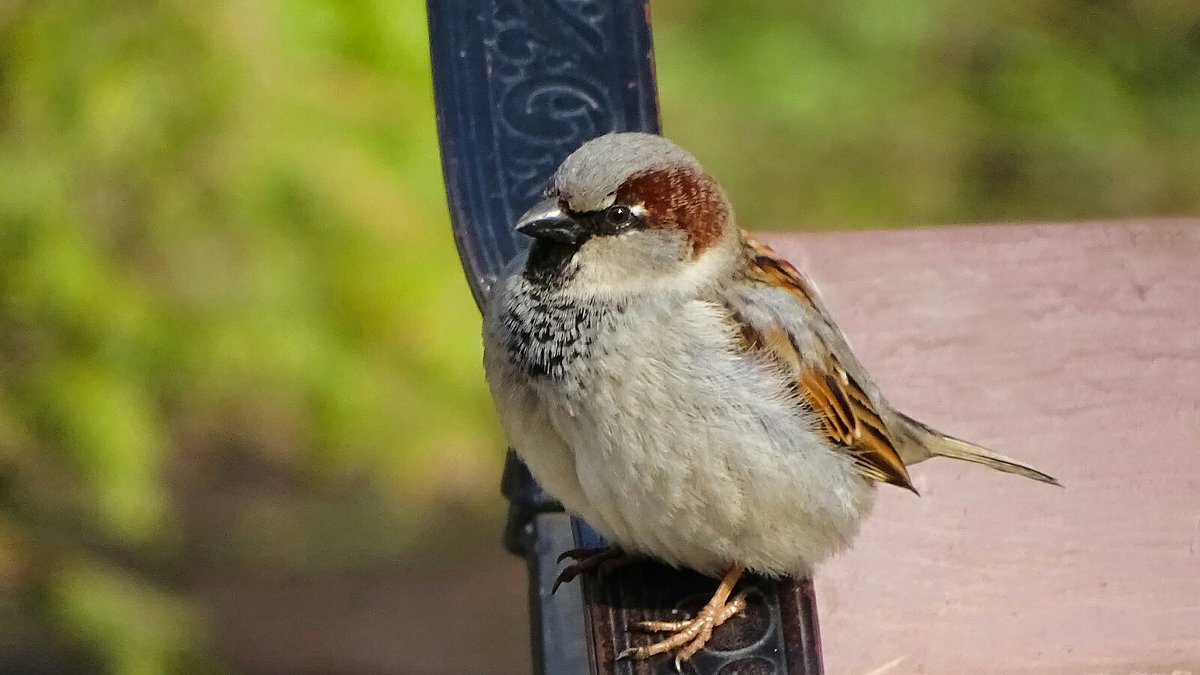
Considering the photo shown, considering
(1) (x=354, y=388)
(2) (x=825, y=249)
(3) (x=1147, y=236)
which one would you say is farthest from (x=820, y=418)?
(1) (x=354, y=388)

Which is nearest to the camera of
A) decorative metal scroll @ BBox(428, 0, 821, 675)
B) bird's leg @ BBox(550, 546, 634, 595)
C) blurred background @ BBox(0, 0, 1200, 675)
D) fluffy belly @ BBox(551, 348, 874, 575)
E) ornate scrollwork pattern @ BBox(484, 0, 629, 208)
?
fluffy belly @ BBox(551, 348, 874, 575)

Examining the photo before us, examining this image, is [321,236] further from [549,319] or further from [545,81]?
[549,319]

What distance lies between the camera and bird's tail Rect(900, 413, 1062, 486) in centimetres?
155

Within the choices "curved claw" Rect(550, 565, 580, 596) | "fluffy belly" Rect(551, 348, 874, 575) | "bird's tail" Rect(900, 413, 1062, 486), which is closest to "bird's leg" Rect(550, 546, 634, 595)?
"curved claw" Rect(550, 565, 580, 596)

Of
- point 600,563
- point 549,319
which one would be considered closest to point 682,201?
point 549,319

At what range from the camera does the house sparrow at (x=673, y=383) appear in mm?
1282

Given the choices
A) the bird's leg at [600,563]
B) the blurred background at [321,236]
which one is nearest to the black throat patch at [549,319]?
the bird's leg at [600,563]

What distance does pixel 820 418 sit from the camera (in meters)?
1.38

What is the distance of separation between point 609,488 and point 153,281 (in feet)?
3.59

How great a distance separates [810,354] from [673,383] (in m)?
0.18

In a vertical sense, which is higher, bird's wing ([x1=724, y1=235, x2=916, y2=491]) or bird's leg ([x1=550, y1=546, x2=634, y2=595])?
bird's wing ([x1=724, y1=235, x2=916, y2=491])

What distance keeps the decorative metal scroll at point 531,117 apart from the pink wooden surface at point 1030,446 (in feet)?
0.96

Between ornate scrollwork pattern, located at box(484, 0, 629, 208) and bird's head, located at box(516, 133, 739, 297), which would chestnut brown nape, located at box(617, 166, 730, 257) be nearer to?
bird's head, located at box(516, 133, 739, 297)

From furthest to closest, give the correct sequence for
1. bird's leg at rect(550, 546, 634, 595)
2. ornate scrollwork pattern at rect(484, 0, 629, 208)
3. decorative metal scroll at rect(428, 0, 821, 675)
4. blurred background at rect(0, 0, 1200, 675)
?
blurred background at rect(0, 0, 1200, 675) < ornate scrollwork pattern at rect(484, 0, 629, 208) < decorative metal scroll at rect(428, 0, 821, 675) < bird's leg at rect(550, 546, 634, 595)
